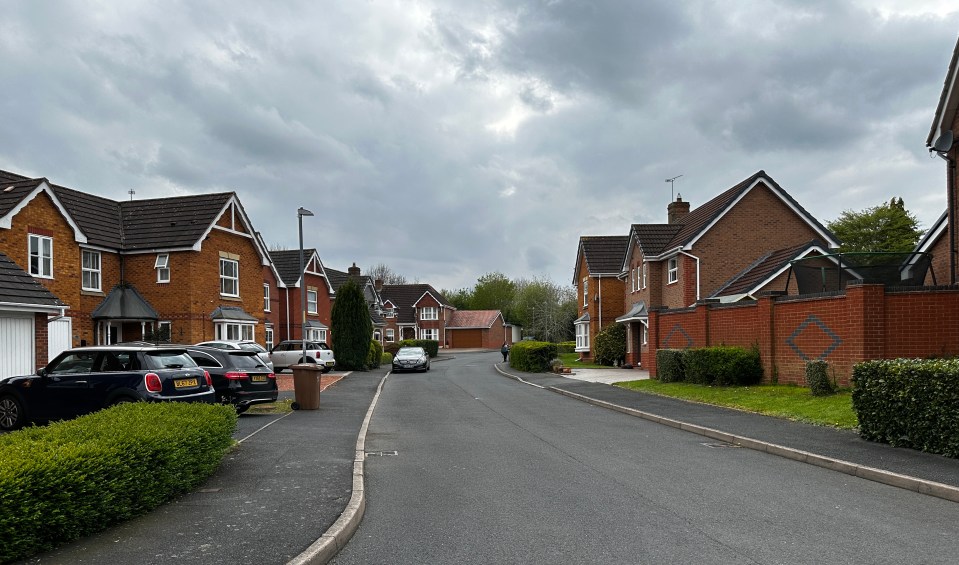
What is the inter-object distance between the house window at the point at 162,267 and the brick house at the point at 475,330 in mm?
59100

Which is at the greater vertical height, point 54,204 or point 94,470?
point 54,204

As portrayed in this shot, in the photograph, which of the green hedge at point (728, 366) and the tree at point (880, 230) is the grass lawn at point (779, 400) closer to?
the green hedge at point (728, 366)

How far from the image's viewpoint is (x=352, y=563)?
5426 mm

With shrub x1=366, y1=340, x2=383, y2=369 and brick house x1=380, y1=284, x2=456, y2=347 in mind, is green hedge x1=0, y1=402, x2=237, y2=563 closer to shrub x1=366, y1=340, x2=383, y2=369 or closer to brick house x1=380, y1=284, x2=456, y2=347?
shrub x1=366, y1=340, x2=383, y2=369

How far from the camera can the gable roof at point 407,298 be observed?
8519 centimetres

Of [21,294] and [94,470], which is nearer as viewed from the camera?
[94,470]

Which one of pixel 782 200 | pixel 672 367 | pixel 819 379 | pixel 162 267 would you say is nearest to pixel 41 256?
pixel 162 267

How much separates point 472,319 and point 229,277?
5872 centimetres

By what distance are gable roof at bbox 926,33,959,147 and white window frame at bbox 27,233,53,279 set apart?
26.8 metres

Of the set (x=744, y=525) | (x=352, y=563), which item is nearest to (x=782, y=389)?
(x=744, y=525)

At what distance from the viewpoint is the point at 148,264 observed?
3020 centimetres

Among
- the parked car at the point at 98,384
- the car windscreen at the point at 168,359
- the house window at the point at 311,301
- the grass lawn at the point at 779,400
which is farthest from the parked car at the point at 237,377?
the house window at the point at 311,301

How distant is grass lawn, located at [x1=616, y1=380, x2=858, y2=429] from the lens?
42.8ft

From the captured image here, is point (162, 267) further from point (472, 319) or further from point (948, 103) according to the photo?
point (472, 319)
